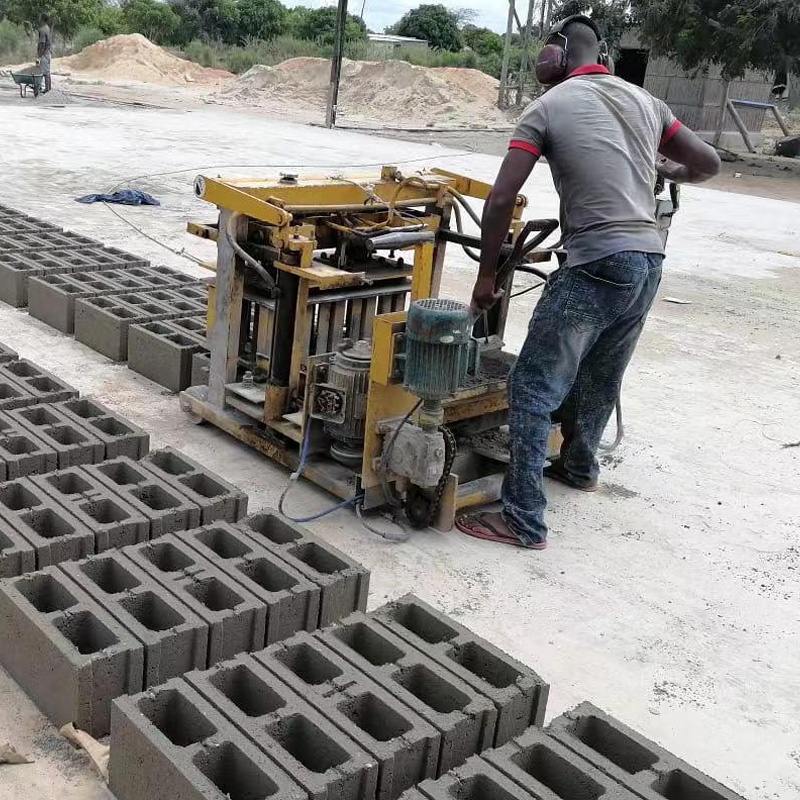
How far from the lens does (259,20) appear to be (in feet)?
185

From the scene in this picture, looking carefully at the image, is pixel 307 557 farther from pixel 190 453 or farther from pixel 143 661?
pixel 190 453

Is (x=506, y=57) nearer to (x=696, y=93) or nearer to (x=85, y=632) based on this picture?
(x=696, y=93)

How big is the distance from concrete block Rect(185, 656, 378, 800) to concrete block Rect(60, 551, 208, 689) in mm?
238

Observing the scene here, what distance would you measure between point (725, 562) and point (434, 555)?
143 centimetres

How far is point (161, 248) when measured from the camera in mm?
10250

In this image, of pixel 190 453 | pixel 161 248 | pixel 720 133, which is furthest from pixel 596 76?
pixel 720 133

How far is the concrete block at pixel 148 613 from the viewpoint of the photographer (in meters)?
3.35

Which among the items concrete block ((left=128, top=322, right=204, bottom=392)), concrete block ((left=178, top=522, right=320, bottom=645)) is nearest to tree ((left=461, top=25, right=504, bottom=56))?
concrete block ((left=128, top=322, right=204, bottom=392))

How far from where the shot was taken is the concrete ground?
11.9 feet

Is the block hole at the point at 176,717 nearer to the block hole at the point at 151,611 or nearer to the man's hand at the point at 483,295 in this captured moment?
the block hole at the point at 151,611

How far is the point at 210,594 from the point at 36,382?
2346 mm

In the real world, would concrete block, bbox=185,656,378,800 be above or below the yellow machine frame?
below

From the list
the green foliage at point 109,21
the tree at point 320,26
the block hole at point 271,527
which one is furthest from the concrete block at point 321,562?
the tree at point 320,26

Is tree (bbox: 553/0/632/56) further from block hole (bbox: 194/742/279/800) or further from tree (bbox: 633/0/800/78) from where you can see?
block hole (bbox: 194/742/279/800)
